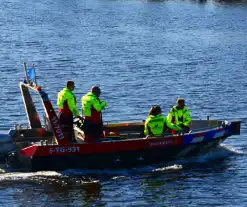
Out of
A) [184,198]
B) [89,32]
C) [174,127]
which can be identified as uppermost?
[89,32]

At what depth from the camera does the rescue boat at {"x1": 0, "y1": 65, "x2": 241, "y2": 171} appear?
2453 centimetres

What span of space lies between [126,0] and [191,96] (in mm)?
66831

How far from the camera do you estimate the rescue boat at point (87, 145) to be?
24.5 m

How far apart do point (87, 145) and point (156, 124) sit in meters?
2.40

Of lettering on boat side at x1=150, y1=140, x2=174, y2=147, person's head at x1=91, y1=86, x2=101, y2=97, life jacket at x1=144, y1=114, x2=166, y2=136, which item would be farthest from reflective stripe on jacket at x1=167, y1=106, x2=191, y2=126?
person's head at x1=91, y1=86, x2=101, y2=97

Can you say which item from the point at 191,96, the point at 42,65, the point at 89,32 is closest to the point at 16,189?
the point at 191,96

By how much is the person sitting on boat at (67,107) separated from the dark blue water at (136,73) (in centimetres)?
139

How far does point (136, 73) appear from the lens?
47094 mm

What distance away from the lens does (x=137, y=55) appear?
180ft

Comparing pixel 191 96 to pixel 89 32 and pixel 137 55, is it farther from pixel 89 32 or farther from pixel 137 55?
pixel 89 32

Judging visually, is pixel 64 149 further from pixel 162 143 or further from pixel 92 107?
pixel 162 143

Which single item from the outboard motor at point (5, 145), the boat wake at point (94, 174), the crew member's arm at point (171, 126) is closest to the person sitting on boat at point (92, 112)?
the boat wake at point (94, 174)

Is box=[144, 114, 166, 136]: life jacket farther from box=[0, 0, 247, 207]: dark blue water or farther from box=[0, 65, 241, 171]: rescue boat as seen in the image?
box=[0, 0, 247, 207]: dark blue water

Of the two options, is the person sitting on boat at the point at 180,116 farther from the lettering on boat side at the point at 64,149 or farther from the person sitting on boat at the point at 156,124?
the lettering on boat side at the point at 64,149
